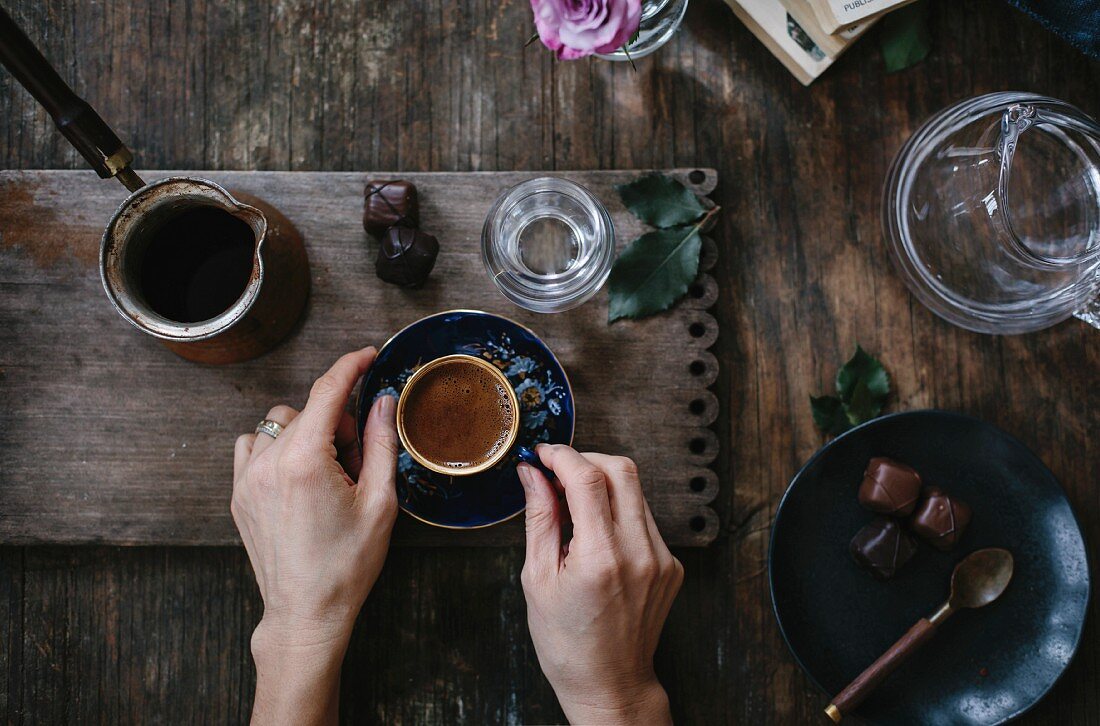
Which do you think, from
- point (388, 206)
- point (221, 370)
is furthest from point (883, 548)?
point (221, 370)

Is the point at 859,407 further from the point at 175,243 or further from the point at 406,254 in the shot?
the point at 175,243

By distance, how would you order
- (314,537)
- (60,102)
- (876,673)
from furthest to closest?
1. (876,673)
2. (314,537)
3. (60,102)

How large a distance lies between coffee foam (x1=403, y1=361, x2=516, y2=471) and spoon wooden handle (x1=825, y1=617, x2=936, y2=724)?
665 millimetres

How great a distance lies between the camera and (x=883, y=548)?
111 centimetres

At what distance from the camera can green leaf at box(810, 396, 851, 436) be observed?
119cm

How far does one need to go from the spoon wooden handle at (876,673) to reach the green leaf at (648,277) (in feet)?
2.12

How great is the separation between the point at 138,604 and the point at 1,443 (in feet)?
1.12

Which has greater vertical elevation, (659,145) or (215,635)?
(659,145)

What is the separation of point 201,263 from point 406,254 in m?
0.31

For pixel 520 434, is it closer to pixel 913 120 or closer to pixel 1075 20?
pixel 913 120

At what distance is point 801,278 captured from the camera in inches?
48.1

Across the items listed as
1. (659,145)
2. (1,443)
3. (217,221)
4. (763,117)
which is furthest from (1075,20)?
(1,443)

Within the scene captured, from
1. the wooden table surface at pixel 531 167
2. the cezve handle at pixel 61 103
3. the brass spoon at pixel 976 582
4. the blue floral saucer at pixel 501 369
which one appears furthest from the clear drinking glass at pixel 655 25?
the brass spoon at pixel 976 582

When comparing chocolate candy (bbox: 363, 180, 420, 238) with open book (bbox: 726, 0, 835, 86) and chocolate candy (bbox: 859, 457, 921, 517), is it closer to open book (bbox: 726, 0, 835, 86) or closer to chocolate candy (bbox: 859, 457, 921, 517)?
open book (bbox: 726, 0, 835, 86)
